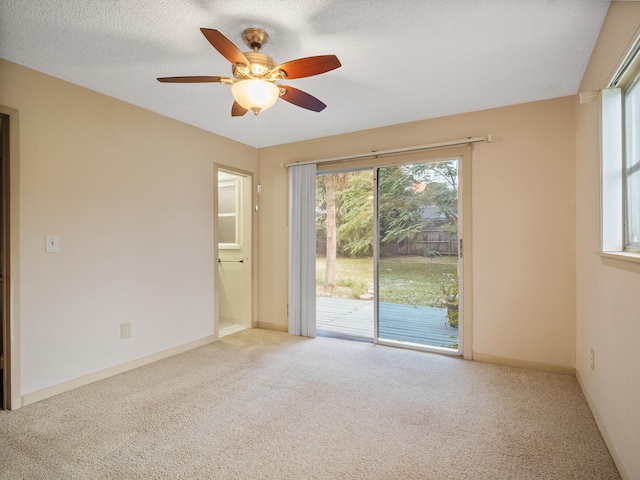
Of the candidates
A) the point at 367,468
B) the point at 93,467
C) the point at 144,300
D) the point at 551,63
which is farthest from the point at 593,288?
the point at 144,300

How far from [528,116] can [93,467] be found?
3962 millimetres

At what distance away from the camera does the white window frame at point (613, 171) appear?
193cm

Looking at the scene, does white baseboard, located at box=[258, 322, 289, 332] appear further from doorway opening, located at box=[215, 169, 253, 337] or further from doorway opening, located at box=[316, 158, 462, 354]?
doorway opening, located at box=[316, 158, 462, 354]

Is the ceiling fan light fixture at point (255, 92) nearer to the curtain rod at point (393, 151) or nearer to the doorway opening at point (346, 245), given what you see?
the curtain rod at point (393, 151)

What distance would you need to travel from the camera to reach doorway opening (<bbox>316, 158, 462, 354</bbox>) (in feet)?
11.3

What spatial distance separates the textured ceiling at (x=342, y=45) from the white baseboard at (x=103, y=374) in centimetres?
229

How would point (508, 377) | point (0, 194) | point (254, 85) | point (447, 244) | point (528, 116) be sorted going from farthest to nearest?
point (447, 244)
point (528, 116)
point (508, 377)
point (0, 194)
point (254, 85)

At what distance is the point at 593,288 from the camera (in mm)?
2254

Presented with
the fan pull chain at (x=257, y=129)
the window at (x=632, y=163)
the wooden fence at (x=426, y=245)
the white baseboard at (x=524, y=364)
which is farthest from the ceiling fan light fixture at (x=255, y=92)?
the white baseboard at (x=524, y=364)

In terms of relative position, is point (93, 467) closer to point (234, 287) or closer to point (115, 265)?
point (115, 265)

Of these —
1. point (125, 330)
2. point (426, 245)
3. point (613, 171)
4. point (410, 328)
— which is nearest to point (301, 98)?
point (613, 171)

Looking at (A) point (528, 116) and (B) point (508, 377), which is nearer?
(B) point (508, 377)

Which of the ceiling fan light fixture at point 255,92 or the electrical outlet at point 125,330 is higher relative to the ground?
the ceiling fan light fixture at point 255,92

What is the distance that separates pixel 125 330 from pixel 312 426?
1.91 meters
